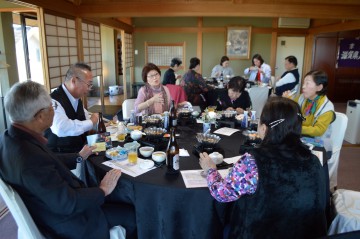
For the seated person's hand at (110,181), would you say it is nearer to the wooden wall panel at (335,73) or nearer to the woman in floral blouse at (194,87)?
the woman in floral blouse at (194,87)

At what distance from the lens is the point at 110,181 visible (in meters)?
1.50

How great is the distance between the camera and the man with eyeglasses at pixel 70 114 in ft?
6.81

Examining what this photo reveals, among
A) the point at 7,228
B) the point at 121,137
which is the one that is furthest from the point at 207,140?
the point at 7,228

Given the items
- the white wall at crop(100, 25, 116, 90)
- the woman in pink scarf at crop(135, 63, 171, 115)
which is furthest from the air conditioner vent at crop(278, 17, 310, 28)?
the woman in pink scarf at crop(135, 63, 171, 115)

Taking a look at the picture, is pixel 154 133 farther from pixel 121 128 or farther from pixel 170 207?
pixel 170 207

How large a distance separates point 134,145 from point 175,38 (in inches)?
269

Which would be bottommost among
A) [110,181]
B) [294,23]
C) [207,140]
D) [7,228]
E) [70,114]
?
[7,228]

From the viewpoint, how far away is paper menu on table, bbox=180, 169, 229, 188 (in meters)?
1.44

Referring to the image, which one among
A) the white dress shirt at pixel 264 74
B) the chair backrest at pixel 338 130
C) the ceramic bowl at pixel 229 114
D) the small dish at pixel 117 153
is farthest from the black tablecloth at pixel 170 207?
the white dress shirt at pixel 264 74

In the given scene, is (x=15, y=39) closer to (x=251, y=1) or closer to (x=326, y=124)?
(x=251, y=1)

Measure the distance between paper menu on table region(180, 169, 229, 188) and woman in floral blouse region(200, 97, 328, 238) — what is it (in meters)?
0.18

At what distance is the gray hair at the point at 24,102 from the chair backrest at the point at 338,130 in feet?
7.75

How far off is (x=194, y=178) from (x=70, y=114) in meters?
1.24

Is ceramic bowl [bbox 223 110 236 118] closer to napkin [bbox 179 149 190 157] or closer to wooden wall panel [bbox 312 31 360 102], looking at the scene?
napkin [bbox 179 149 190 157]
